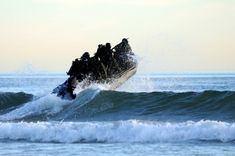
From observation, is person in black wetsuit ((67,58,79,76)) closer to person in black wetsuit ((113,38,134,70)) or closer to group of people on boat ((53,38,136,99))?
group of people on boat ((53,38,136,99))

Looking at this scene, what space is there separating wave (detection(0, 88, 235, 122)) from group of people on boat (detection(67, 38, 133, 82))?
94 centimetres

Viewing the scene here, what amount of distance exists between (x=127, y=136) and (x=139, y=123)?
129cm

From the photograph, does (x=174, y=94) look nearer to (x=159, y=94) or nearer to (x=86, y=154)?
(x=159, y=94)

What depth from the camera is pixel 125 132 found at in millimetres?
19484

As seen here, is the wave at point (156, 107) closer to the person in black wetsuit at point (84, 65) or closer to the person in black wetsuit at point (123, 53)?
the person in black wetsuit at point (84, 65)

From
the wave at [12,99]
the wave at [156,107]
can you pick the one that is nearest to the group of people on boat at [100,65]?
the wave at [156,107]

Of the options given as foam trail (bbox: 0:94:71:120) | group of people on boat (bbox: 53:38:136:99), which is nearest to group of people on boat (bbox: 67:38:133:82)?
group of people on boat (bbox: 53:38:136:99)

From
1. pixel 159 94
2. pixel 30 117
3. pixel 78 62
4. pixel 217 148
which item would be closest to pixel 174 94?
pixel 159 94

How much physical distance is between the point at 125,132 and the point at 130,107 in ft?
27.9

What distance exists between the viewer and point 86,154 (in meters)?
16.3

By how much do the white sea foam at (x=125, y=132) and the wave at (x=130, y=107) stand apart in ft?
16.2

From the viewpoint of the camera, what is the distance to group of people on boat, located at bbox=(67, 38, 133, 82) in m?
27.7

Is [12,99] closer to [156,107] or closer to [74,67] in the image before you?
[74,67]

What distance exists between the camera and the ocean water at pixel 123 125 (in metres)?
17.4
